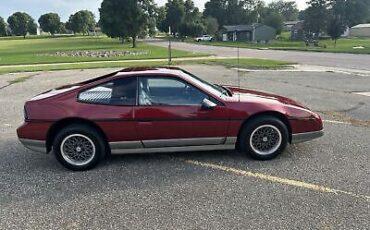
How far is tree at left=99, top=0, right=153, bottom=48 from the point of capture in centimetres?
4762

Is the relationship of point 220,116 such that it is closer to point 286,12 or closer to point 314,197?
point 314,197

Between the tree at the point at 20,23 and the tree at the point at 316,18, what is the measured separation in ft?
326

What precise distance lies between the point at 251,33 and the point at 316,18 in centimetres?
1384

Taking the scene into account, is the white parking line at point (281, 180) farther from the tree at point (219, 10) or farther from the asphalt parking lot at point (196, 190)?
the tree at point (219, 10)

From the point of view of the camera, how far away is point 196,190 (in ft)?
13.0

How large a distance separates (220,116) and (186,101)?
1.67ft

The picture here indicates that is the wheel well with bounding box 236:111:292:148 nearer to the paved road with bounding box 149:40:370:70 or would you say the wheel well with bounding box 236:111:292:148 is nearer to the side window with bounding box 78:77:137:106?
the side window with bounding box 78:77:137:106

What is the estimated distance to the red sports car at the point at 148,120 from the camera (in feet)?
14.9

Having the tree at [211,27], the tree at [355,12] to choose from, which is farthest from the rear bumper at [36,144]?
the tree at [355,12]

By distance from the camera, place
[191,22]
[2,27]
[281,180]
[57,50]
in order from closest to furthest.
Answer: [281,180]
[57,50]
[191,22]
[2,27]

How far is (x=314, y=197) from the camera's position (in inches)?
146

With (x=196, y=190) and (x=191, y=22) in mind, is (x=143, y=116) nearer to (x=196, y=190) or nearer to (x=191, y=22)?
(x=196, y=190)

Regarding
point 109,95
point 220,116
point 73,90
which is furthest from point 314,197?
point 73,90

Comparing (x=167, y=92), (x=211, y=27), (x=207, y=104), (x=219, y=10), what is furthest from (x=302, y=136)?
(x=219, y=10)
